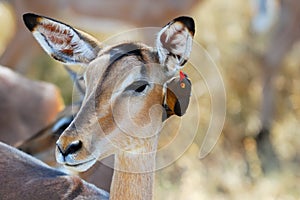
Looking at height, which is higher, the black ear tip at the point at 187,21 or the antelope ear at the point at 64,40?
the black ear tip at the point at 187,21

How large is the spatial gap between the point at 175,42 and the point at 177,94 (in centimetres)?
19

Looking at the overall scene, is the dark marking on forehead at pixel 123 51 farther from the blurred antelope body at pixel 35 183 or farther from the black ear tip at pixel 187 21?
the blurred antelope body at pixel 35 183

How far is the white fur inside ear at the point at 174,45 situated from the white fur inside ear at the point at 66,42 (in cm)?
27

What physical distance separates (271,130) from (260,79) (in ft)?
2.27

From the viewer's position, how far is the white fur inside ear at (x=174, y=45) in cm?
249

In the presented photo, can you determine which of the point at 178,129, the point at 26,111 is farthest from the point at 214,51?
the point at 178,129

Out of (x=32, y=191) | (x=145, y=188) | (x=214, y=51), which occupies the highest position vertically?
(x=214, y=51)

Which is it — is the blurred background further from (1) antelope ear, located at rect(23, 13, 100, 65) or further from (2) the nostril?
(2) the nostril

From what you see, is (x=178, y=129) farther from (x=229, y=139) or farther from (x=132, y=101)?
(x=229, y=139)

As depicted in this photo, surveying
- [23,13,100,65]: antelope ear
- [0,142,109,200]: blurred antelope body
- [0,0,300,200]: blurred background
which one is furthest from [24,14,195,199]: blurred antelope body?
[0,0,300,200]: blurred background

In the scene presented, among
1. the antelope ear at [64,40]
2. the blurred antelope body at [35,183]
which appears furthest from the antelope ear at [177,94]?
the blurred antelope body at [35,183]

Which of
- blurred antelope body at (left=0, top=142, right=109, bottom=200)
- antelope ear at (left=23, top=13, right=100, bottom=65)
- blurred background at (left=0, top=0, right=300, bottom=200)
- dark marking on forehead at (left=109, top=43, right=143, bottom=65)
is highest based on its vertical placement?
blurred background at (left=0, top=0, right=300, bottom=200)

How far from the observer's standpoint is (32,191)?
2910 millimetres

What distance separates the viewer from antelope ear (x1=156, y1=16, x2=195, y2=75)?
8.13 feet
